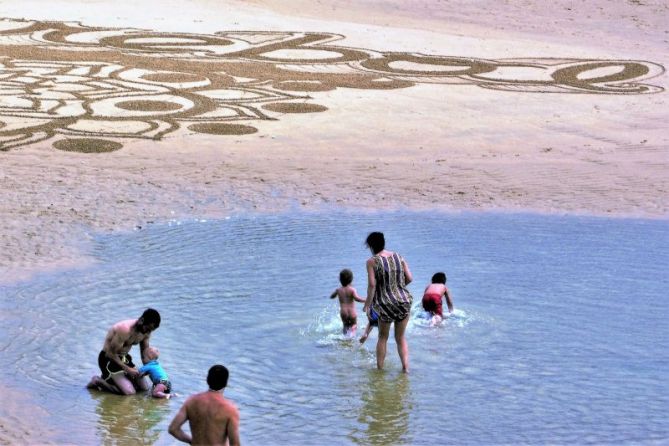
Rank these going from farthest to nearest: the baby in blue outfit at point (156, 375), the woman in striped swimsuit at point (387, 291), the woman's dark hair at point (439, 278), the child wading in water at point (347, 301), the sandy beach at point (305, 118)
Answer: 1. the sandy beach at point (305, 118)
2. the woman's dark hair at point (439, 278)
3. the child wading in water at point (347, 301)
4. the woman in striped swimsuit at point (387, 291)
5. the baby in blue outfit at point (156, 375)

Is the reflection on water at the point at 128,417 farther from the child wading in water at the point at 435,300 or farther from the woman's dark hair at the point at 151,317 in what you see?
the child wading in water at the point at 435,300

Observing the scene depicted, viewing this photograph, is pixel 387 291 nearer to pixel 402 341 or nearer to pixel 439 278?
pixel 402 341

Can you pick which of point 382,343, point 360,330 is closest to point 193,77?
point 360,330

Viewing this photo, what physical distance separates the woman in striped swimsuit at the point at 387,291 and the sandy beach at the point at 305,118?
16.2ft

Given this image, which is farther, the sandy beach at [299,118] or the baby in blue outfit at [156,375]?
the sandy beach at [299,118]

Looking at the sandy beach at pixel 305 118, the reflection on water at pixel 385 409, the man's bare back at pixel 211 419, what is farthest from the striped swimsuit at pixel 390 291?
the sandy beach at pixel 305 118

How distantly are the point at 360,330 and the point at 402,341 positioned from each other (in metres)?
1.48

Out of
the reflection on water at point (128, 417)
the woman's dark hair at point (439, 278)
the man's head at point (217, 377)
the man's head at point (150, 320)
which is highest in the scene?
the man's head at point (217, 377)

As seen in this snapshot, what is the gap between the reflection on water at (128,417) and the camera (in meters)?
9.61

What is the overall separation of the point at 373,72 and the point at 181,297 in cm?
1658

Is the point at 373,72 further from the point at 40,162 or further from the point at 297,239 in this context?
the point at 297,239

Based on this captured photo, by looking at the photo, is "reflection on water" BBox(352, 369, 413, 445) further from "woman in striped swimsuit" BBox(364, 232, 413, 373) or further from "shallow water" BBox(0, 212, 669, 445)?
"woman in striped swimsuit" BBox(364, 232, 413, 373)

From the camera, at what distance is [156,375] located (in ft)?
34.3

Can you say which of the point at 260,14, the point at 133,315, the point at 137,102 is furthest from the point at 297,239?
the point at 260,14
